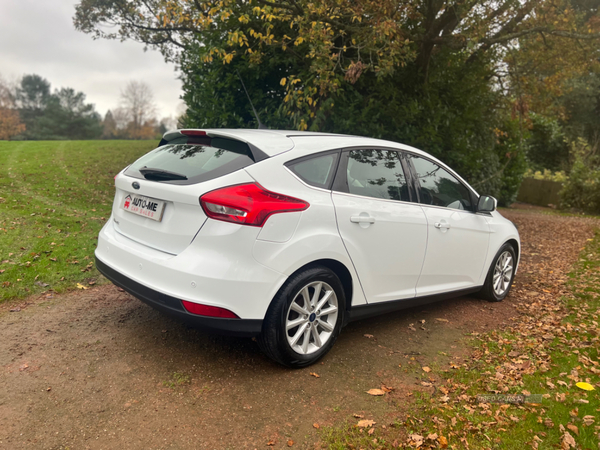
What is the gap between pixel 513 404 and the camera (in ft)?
11.0

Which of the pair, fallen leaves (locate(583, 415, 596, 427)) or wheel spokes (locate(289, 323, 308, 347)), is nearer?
fallen leaves (locate(583, 415, 596, 427))

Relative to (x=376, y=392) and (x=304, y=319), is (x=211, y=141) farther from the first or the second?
(x=376, y=392)

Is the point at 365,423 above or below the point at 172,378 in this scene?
above

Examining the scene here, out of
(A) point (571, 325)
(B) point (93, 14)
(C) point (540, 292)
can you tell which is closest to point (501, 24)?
(C) point (540, 292)

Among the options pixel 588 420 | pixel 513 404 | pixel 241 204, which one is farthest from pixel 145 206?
pixel 588 420

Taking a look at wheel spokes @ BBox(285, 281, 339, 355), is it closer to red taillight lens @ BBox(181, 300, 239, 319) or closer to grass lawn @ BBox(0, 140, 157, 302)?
red taillight lens @ BBox(181, 300, 239, 319)

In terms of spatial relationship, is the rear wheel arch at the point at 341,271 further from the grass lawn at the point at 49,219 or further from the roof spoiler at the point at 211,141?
the grass lawn at the point at 49,219

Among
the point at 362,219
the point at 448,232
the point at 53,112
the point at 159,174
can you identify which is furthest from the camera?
the point at 53,112

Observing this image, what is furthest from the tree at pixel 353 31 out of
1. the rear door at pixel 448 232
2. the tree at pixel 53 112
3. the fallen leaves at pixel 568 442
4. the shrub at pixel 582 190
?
the tree at pixel 53 112

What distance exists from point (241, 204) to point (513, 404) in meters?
2.35

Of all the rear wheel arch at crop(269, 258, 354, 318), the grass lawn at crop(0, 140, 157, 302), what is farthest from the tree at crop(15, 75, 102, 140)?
the rear wheel arch at crop(269, 258, 354, 318)

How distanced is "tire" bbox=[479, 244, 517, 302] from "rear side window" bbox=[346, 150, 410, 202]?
2.03 metres

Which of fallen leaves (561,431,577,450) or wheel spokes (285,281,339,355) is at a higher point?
wheel spokes (285,281,339,355)

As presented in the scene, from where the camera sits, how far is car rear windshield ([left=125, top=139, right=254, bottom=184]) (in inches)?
132
